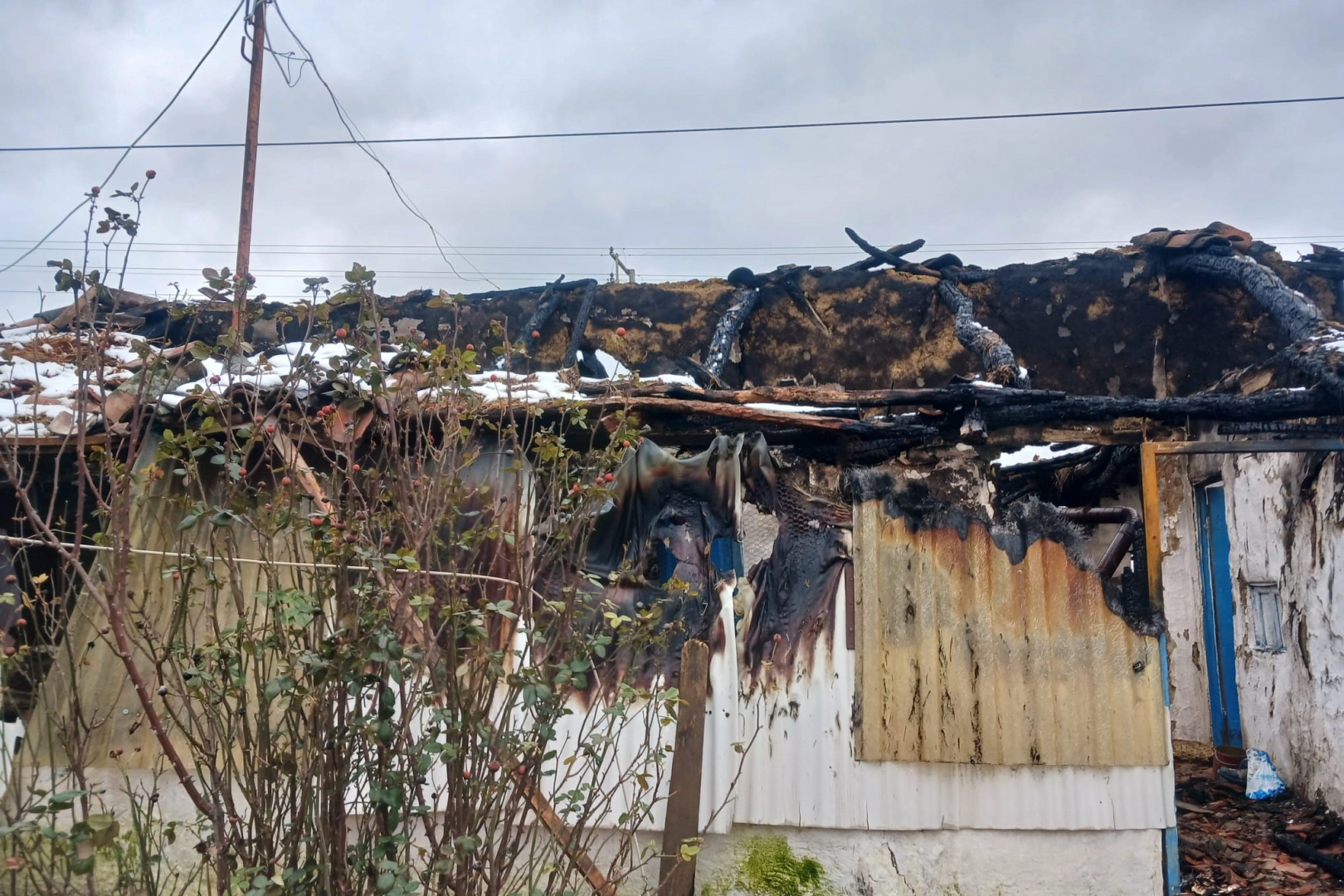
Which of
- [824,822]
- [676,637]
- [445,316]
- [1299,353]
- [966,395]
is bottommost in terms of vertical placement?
[824,822]

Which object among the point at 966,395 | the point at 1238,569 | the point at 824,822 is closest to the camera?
the point at 824,822

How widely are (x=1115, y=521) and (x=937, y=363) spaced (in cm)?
458

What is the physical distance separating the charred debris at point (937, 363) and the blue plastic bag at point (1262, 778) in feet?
6.23

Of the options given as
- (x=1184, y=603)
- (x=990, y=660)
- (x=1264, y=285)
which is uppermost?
(x=1264, y=285)

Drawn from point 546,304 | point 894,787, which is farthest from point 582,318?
point 894,787

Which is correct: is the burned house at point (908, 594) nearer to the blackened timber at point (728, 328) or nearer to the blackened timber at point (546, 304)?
A: the blackened timber at point (728, 328)

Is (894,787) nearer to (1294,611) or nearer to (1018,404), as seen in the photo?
(1018,404)

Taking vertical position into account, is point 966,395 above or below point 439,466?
above

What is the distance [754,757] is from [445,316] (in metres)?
7.52

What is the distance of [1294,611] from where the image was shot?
672cm

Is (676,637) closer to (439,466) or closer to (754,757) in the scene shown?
(754,757)

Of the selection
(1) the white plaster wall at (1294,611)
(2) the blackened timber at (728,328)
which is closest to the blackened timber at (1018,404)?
(1) the white plaster wall at (1294,611)

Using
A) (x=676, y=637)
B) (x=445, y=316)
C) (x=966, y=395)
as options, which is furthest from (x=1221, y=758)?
(x=445, y=316)

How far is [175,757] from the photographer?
250 cm
